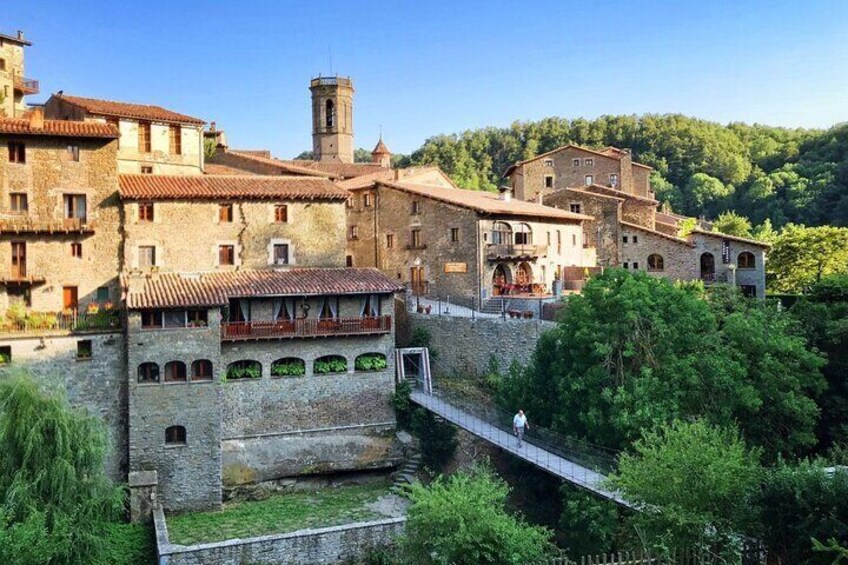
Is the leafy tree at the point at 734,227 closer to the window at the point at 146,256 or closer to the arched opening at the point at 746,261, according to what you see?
the arched opening at the point at 746,261

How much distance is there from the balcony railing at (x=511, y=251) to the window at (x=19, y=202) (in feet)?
70.5

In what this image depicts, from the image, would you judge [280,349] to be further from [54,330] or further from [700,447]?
[700,447]

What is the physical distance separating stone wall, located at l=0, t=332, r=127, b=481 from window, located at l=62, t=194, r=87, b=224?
205 inches

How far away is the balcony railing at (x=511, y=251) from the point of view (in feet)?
131

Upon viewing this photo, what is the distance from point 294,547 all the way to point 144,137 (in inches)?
Result: 839

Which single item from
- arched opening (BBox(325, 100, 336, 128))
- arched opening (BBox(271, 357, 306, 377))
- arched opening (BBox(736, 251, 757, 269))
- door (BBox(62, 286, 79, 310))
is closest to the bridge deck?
arched opening (BBox(271, 357, 306, 377))

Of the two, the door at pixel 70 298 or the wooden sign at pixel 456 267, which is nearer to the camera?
the door at pixel 70 298

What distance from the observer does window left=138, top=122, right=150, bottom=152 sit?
118 feet

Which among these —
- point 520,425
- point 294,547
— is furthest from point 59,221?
point 520,425

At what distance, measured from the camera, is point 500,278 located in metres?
41.2

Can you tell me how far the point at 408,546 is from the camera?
2044 cm

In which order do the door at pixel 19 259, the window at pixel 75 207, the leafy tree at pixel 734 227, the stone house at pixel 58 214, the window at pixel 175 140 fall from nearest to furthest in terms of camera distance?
the stone house at pixel 58 214 < the door at pixel 19 259 < the window at pixel 75 207 < the window at pixel 175 140 < the leafy tree at pixel 734 227

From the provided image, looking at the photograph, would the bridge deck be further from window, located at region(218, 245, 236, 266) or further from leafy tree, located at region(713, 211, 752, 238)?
leafy tree, located at region(713, 211, 752, 238)

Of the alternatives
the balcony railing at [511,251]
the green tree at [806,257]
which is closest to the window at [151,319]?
the balcony railing at [511,251]
